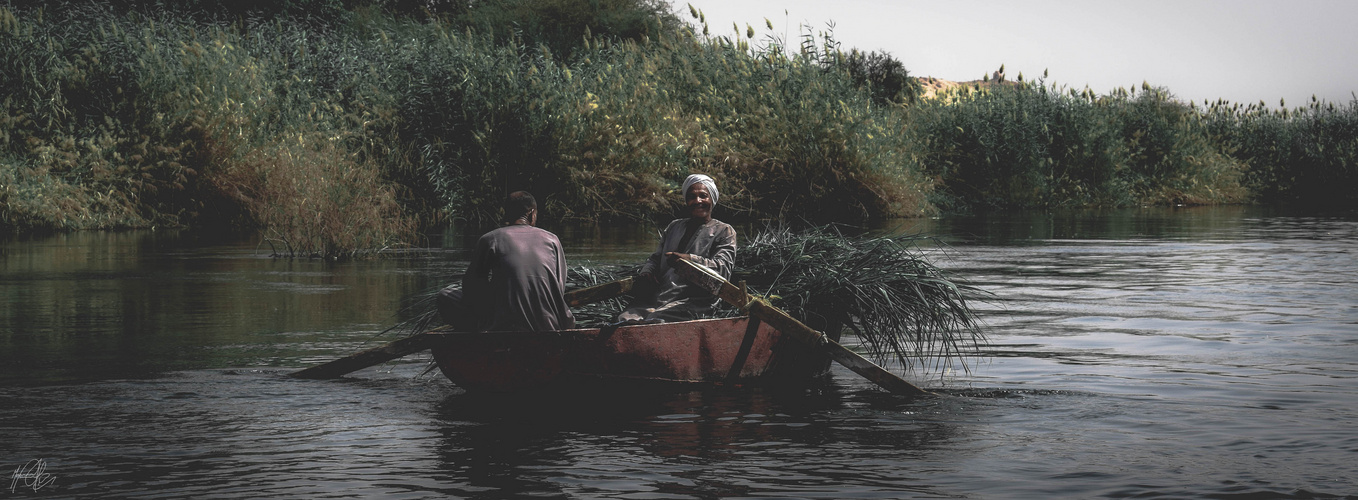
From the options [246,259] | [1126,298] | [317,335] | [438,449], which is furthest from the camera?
[246,259]

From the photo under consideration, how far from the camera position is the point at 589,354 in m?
7.45

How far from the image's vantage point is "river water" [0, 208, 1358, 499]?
5.68 metres

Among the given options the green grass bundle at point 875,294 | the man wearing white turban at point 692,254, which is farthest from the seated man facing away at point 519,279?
the green grass bundle at point 875,294

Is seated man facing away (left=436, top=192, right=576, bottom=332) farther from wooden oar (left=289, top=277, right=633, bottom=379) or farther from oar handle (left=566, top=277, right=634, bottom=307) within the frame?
oar handle (left=566, top=277, right=634, bottom=307)

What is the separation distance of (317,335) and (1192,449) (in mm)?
6435

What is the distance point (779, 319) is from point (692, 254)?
0.73m

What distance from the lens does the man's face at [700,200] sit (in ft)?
27.2

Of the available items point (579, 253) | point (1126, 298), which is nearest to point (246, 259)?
point (579, 253)

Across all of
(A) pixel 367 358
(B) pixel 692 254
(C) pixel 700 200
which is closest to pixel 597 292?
(B) pixel 692 254

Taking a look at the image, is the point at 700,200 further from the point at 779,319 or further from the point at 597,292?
the point at 779,319

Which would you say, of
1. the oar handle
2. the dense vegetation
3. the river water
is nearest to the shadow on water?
the river water

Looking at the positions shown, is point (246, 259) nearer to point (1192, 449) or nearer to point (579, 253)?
point (579, 253)

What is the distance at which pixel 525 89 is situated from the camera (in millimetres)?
24531

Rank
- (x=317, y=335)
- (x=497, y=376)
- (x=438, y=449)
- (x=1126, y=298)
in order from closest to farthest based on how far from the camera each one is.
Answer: (x=438, y=449)
(x=497, y=376)
(x=317, y=335)
(x=1126, y=298)
